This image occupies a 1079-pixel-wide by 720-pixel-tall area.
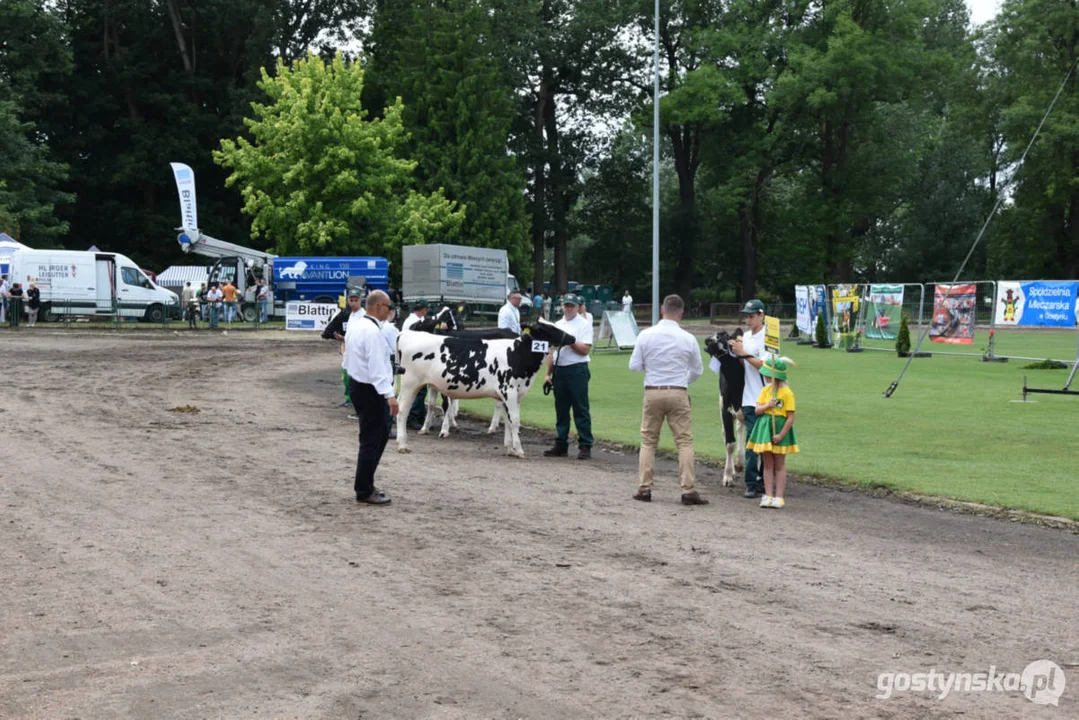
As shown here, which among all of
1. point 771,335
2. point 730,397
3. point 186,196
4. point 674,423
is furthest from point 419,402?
point 186,196

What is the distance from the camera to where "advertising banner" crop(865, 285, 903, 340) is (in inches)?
1594

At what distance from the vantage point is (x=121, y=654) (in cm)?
654

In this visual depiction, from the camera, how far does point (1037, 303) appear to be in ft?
108

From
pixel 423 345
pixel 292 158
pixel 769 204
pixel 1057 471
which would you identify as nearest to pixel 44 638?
pixel 423 345

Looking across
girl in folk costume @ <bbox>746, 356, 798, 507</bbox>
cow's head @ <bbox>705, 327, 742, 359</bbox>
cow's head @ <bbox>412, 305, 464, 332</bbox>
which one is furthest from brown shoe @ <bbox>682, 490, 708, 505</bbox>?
cow's head @ <bbox>412, 305, 464, 332</bbox>

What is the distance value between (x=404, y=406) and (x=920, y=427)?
8.34 meters

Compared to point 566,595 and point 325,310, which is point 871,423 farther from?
point 325,310

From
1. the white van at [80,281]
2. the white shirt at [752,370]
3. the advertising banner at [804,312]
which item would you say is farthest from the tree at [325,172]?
the white shirt at [752,370]

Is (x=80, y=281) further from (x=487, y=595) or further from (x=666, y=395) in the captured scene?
(x=487, y=595)

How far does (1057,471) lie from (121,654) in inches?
443

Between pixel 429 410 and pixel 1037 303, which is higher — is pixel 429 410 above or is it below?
below

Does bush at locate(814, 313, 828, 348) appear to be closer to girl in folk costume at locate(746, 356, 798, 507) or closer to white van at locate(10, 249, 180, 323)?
white van at locate(10, 249, 180, 323)

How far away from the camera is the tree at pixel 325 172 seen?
52438mm

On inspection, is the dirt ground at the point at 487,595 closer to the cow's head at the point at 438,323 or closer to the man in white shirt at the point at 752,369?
the man in white shirt at the point at 752,369
